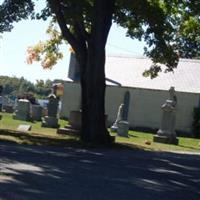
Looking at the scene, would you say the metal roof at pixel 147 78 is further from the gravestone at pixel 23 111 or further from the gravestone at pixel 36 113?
the gravestone at pixel 23 111

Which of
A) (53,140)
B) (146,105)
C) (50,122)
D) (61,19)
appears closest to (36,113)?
(50,122)

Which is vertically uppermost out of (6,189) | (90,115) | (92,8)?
(92,8)

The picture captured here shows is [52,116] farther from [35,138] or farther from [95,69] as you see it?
[35,138]

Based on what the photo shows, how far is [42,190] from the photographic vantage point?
10.1 metres

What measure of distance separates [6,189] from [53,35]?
26.5 metres

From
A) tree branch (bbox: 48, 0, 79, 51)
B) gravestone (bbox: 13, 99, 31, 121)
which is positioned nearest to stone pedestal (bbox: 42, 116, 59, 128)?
gravestone (bbox: 13, 99, 31, 121)

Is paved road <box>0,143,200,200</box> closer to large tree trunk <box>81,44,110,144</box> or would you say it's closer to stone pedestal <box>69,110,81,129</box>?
large tree trunk <box>81,44,110,144</box>

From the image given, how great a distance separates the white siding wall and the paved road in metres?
30.5

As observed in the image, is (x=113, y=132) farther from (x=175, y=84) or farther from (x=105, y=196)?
(x=105, y=196)

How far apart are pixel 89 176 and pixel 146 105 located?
38.0 metres

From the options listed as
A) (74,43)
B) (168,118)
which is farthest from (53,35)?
(74,43)

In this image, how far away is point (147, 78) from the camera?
170 feet

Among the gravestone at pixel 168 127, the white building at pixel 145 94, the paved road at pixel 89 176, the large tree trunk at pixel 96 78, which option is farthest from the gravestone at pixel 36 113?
the paved road at pixel 89 176

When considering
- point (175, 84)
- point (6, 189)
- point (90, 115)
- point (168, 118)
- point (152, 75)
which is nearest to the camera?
point (6, 189)
